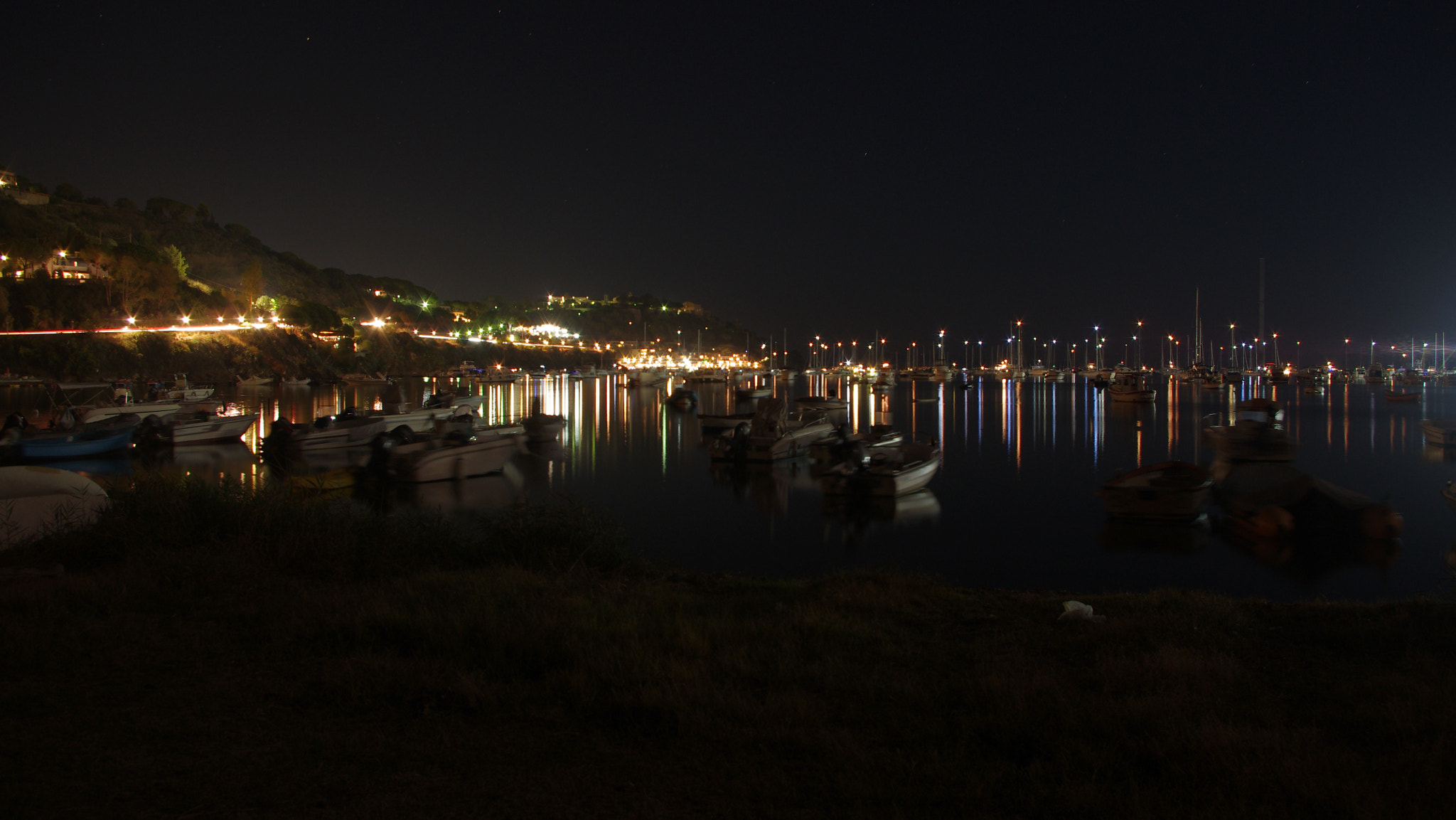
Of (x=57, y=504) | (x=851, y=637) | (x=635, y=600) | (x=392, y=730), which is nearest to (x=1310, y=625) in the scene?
(x=851, y=637)

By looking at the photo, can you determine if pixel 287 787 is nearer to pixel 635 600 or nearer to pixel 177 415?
pixel 635 600

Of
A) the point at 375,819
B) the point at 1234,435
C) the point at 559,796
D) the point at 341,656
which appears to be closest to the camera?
the point at 375,819

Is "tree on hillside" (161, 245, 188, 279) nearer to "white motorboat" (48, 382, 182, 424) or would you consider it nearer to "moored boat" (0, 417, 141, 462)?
"white motorboat" (48, 382, 182, 424)

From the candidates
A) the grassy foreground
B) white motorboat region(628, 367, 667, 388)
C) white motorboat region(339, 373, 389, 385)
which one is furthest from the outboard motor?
white motorboat region(339, 373, 389, 385)

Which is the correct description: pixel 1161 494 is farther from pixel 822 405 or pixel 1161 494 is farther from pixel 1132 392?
pixel 1132 392

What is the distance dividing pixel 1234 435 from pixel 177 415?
4052cm

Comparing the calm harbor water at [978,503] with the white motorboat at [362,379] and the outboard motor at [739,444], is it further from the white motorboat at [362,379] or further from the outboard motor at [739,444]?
the white motorboat at [362,379]

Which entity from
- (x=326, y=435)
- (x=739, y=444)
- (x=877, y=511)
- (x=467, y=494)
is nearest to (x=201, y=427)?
(x=326, y=435)

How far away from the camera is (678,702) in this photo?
486 centimetres

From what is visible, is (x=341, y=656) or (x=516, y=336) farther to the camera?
(x=516, y=336)

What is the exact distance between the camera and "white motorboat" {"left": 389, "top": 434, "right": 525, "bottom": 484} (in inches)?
884

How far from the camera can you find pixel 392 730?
4625 millimetres

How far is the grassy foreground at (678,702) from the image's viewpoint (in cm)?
386

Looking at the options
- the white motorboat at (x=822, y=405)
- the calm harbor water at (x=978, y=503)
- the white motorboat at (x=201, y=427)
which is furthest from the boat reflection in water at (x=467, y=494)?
the white motorboat at (x=822, y=405)
